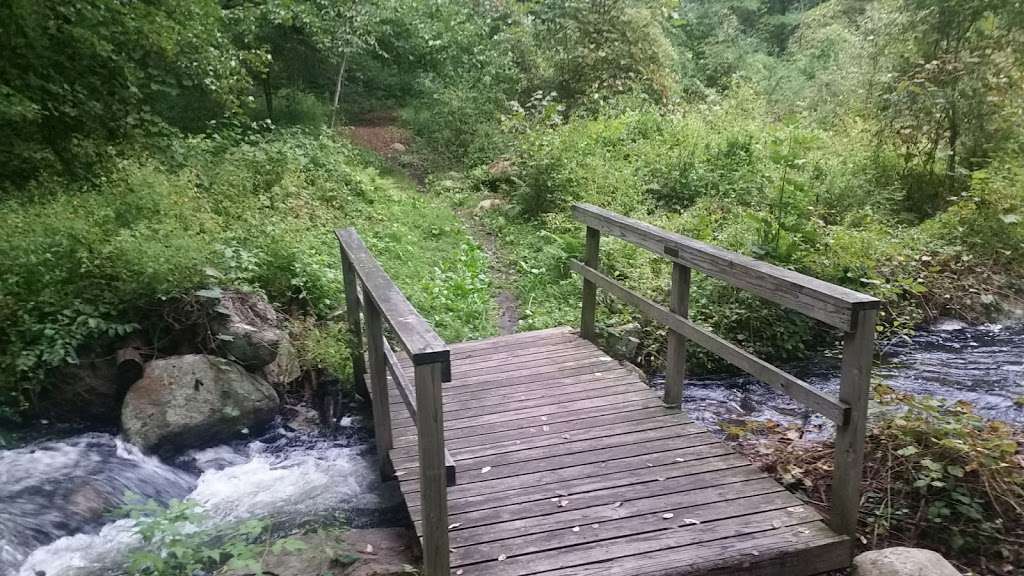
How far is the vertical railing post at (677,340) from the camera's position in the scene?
4617 millimetres

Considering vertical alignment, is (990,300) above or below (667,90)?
below

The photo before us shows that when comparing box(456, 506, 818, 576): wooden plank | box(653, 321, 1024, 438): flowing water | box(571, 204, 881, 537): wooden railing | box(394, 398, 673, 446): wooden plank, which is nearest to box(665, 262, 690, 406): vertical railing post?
box(571, 204, 881, 537): wooden railing

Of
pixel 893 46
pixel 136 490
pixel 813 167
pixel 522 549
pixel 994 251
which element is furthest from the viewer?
pixel 893 46

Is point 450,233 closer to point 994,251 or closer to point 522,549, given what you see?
point 994,251

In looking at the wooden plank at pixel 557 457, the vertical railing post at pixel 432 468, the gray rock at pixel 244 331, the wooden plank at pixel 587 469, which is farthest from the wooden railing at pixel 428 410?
the gray rock at pixel 244 331

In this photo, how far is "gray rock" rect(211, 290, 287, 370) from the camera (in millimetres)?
6117

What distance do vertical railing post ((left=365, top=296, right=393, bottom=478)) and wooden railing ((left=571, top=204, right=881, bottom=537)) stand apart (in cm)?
189

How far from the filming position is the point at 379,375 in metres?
4.57

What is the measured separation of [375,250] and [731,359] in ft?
21.0

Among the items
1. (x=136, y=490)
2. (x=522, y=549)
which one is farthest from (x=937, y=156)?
(x=136, y=490)

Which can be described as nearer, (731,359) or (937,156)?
(731,359)

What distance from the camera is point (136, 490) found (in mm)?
5082

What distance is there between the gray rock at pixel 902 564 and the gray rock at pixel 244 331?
Result: 16.1ft

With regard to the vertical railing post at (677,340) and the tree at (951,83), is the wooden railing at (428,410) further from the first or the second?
the tree at (951,83)
